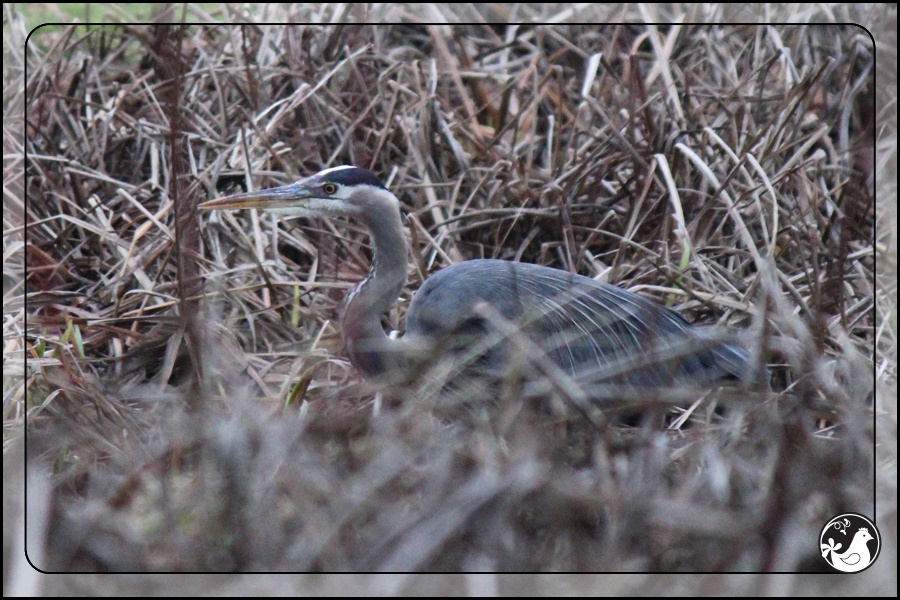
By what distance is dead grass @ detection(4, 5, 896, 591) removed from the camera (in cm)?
135

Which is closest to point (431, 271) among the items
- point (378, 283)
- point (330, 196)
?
point (378, 283)

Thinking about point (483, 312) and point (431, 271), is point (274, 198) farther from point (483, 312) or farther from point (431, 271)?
point (483, 312)

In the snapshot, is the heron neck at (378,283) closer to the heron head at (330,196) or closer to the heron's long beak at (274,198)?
the heron head at (330,196)

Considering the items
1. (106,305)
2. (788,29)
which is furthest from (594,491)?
(788,29)

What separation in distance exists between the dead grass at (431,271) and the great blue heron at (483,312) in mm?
69

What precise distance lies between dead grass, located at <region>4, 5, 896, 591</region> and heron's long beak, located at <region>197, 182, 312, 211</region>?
9cm

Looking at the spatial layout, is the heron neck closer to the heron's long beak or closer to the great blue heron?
the great blue heron

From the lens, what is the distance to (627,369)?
5.25 ft

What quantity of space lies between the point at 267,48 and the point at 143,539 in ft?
4.20

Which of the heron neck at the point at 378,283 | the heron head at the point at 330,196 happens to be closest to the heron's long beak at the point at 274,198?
the heron head at the point at 330,196

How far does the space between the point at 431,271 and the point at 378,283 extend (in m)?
0.14

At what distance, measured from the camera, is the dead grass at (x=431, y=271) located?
1.35 metres

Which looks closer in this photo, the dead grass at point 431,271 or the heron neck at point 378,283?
the dead grass at point 431,271

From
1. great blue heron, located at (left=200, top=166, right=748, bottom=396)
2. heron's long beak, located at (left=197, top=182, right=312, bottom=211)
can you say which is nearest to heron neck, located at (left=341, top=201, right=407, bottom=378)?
great blue heron, located at (left=200, top=166, right=748, bottom=396)
